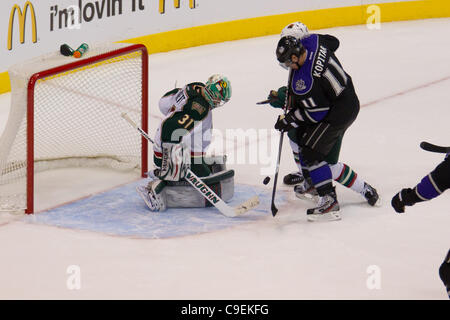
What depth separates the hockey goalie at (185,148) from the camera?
4.72 metres

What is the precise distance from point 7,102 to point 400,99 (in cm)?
296

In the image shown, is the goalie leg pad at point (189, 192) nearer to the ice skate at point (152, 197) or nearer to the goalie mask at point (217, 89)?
the ice skate at point (152, 197)

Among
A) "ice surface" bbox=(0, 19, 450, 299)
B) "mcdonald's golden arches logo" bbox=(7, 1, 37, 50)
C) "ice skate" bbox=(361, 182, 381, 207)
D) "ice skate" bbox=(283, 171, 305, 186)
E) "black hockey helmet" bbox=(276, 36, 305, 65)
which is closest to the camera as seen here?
"ice surface" bbox=(0, 19, 450, 299)

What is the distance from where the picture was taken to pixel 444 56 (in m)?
8.46

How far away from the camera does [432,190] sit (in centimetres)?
345

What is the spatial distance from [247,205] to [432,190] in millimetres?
1556

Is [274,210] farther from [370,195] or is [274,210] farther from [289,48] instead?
[289,48]

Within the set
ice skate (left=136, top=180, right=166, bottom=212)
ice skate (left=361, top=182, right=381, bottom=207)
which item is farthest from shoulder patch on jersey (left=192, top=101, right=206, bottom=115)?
ice skate (left=361, top=182, right=381, bottom=207)

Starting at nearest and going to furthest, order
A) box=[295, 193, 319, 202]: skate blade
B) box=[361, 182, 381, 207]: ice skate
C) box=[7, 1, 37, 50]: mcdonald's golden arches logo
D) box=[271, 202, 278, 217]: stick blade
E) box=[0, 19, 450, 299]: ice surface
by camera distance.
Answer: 1. box=[0, 19, 450, 299]: ice surface
2. box=[271, 202, 278, 217]: stick blade
3. box=[361, 182, 381, 207]: ice skate
4. box=[295, 193, 319, 202]: skate blade
5. box=[7, 1, 37, 50]: mcdonald's golden arches logo

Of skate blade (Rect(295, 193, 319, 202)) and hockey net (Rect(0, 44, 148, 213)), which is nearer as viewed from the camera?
skate blade (Rect(295, 193, 319, 202))

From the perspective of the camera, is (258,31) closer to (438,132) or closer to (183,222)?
(438,132)

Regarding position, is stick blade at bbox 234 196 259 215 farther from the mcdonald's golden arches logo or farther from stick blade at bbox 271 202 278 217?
the mcdonald's golden arches logo

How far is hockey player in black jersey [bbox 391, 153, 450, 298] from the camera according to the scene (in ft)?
11.2

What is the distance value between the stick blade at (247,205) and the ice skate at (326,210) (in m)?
0.29
